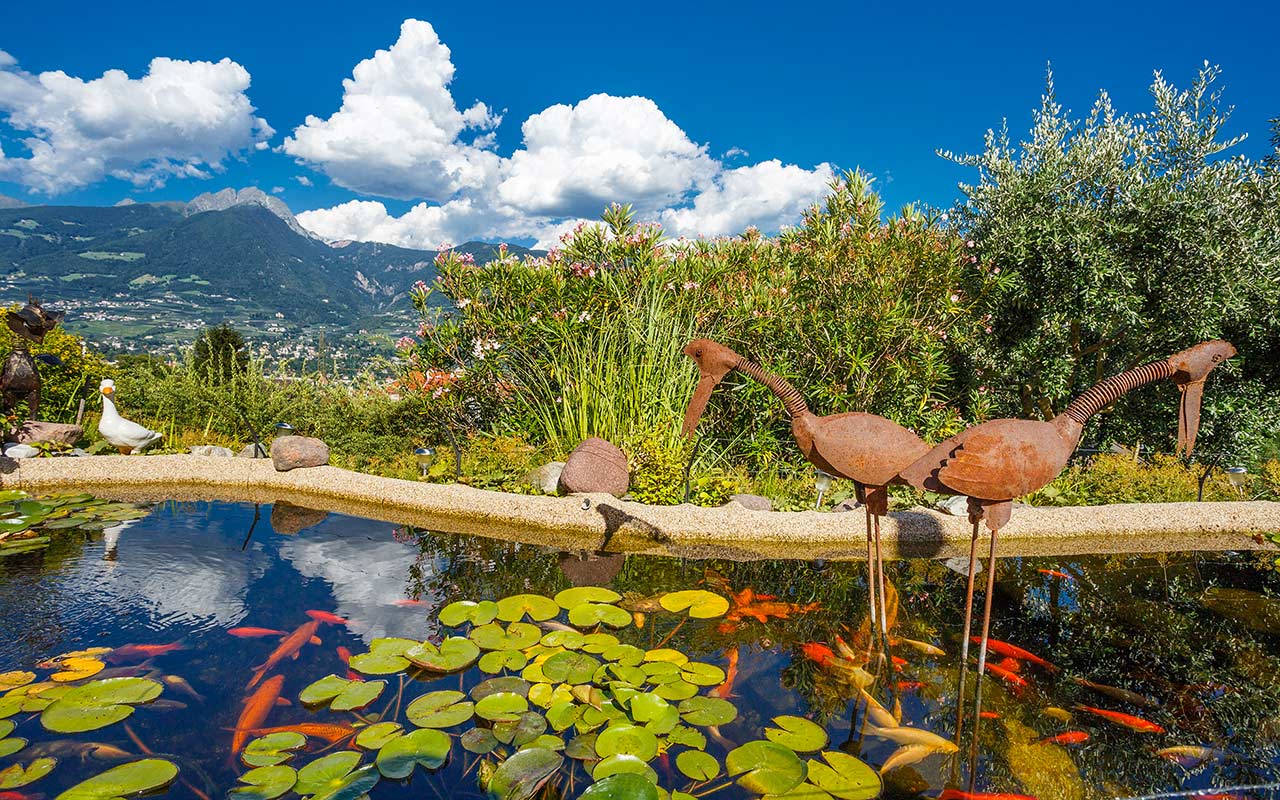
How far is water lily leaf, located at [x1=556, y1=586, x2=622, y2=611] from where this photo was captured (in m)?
3.00

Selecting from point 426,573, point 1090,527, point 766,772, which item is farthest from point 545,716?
point 1090,527

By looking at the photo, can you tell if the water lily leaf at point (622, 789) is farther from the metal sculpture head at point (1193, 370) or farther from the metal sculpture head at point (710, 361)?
the metal sculpture head at point (1193, 370)

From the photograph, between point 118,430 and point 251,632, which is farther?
point 118,430

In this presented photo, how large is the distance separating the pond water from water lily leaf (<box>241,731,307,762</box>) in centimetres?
1

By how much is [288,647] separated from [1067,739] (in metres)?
2.98

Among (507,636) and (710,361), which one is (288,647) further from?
(710,361)

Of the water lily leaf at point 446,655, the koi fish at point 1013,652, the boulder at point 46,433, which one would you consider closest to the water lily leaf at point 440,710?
the water lily leaf at point 446,655

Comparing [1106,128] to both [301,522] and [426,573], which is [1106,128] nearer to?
[426,573]

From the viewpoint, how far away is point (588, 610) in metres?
2.87

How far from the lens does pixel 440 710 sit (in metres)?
2.06

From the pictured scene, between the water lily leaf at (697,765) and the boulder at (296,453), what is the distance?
186 inches

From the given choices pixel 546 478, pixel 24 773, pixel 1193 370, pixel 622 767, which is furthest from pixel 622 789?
pixel 546 478

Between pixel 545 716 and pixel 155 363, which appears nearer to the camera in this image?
pixel 545 716

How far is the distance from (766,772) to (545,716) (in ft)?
2.44
